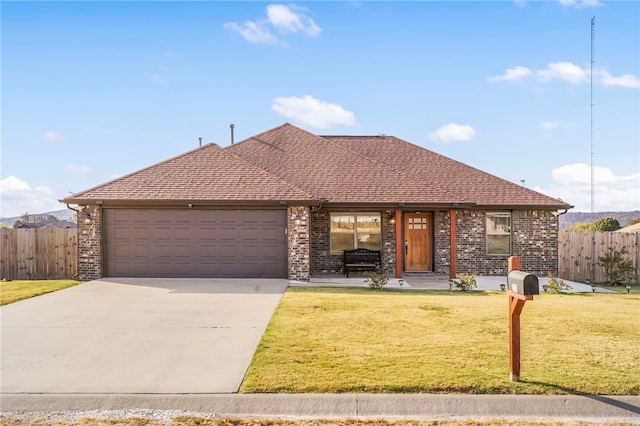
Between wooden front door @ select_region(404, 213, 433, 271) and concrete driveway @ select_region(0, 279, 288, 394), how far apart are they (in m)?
6.36

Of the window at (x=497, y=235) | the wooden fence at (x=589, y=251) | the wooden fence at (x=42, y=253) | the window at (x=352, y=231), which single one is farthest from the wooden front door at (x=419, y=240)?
the wooden fence at (x=42, y=253)

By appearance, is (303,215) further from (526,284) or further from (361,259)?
(526,284)

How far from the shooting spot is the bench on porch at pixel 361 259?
1509 cm

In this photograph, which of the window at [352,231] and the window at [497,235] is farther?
the window at [497,235]

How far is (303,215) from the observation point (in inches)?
541

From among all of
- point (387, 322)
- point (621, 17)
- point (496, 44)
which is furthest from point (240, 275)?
point (621, 17)

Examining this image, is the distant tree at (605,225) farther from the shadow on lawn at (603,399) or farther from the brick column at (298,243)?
the shadow on lawn at (603,399)

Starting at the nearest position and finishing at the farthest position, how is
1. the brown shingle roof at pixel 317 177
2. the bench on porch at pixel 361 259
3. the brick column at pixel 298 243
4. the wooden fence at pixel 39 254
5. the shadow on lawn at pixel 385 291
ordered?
1. the shadow on lawn at pixel 385 291
2. the brick column at pixel 298 243
3. the brown shingle roof at pixel 317 177
4. the bench on porch at pixel 361 259
5. the wooden fence at pixel 39 254

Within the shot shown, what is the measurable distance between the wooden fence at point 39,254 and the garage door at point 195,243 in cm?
252

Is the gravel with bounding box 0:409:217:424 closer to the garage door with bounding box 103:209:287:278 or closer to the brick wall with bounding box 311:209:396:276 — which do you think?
the garage door with bounding box 103:209:287:278

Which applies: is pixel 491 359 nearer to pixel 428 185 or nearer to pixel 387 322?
pixel 387 322

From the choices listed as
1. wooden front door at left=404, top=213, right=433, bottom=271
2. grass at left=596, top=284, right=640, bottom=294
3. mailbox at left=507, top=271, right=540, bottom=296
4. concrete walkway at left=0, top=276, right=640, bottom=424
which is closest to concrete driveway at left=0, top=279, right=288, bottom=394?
concrete walkway at left=0, top=276, right=640, bottom=424

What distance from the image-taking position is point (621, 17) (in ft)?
52.5

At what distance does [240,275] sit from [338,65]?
10.2m
